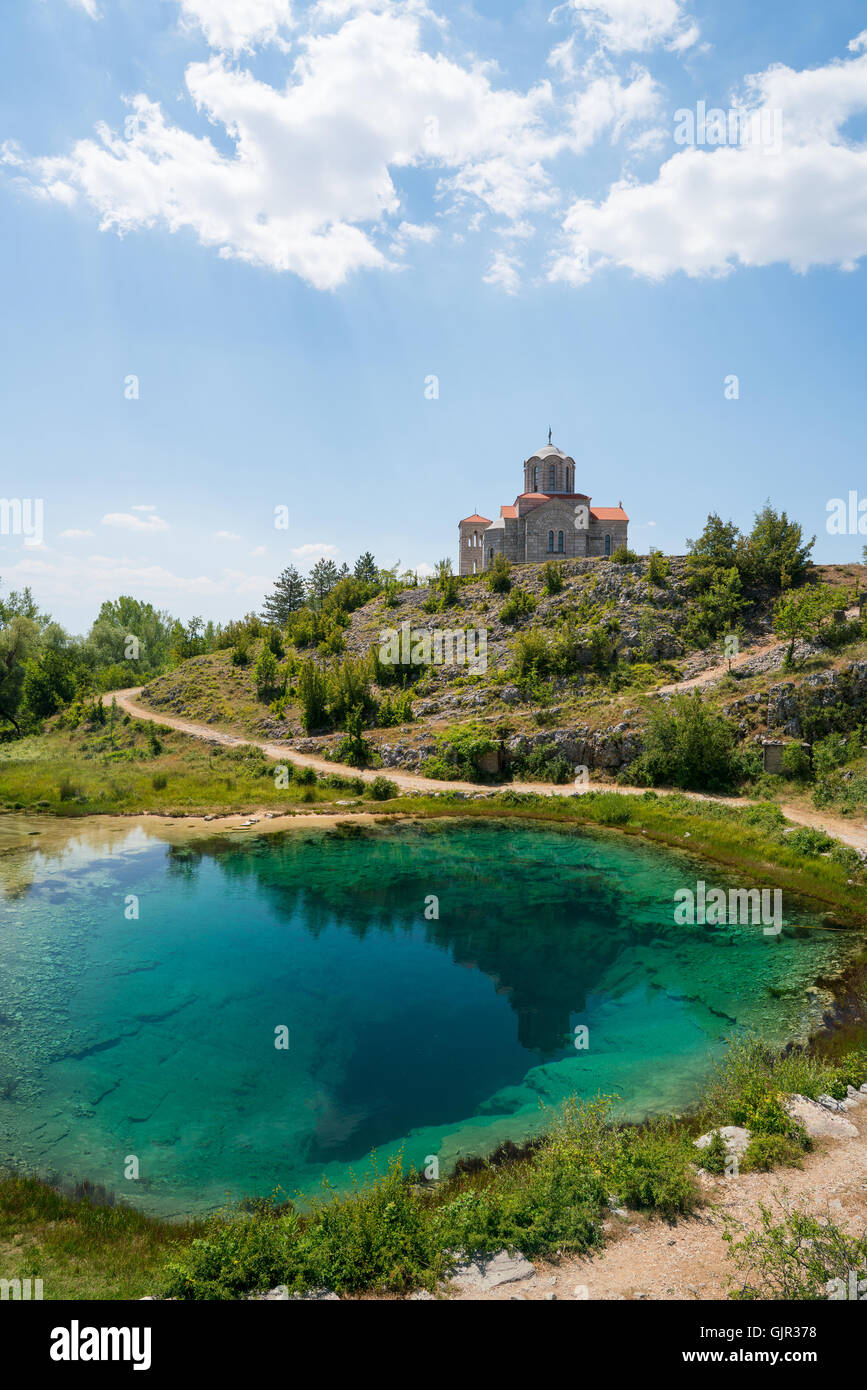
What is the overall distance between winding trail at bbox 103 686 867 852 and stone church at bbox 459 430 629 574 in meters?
28.9

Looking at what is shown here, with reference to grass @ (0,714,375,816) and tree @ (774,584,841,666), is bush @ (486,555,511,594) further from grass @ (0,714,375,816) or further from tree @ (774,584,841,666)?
grass @ (0,714,375,816)

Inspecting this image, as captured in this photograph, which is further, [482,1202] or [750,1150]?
[750,1150]

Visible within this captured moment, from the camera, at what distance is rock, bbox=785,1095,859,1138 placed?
28.0 ft

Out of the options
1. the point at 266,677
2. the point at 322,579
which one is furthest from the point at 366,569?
the point at 266,677

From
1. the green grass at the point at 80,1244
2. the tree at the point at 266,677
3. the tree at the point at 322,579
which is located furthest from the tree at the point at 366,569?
the green grass at the point at 80,1244

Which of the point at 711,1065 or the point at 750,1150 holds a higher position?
the point at 750,1150

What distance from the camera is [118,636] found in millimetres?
78125

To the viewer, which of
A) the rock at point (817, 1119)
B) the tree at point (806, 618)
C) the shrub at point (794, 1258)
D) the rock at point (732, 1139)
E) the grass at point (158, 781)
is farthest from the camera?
the tree at point (806, 618)

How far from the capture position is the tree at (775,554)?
40062mm

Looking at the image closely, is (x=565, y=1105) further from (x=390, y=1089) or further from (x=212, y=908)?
(x=212, y=908)

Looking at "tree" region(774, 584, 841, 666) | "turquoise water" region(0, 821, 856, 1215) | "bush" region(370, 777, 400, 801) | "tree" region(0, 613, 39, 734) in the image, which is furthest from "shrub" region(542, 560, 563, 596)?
"tree" region(0, 613, 39, 734)

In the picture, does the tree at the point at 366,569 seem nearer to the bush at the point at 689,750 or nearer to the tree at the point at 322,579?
the tree at the point at 322,579

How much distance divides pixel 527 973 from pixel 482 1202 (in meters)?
8.47
